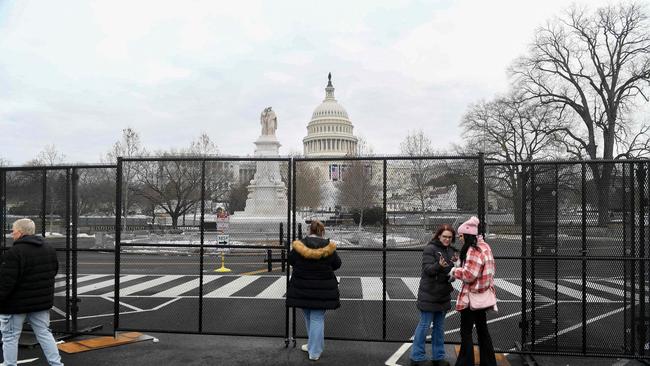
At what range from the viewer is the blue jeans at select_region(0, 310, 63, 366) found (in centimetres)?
555

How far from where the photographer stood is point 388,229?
7699mm

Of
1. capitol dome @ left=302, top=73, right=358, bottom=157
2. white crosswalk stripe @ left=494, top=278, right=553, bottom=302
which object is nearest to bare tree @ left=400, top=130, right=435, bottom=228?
white crosswalk stripe @ left=494, top=278, right=553, bottom=302

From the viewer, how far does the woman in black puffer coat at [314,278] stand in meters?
6.29

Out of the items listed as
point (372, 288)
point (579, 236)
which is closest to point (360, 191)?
point (579, 236)

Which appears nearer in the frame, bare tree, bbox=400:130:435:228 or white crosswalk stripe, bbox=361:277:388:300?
bare tree, bbox=400:130:435:228

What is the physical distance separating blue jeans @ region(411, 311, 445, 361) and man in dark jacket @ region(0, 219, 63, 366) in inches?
179

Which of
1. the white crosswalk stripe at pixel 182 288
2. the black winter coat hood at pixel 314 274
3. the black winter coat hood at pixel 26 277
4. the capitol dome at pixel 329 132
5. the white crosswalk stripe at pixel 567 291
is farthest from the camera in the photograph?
the capitol dome at pixel 329 132

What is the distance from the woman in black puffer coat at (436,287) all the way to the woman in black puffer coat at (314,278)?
1170 millimetres

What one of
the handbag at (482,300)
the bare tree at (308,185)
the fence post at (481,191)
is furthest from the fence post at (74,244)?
the fence post at (481,191)

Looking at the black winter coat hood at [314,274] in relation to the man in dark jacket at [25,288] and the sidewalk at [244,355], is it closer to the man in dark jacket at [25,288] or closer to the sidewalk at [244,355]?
the sidewalk at [244,355]

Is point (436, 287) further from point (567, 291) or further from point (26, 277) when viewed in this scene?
point (567, 291)

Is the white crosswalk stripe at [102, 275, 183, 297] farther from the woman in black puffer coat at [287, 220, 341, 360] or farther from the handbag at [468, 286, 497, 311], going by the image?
the handbag at [468, 286, 497, 311]

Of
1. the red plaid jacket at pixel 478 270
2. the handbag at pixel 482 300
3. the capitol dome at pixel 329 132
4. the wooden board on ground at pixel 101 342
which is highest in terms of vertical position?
the capitol dome at pixel 329 132

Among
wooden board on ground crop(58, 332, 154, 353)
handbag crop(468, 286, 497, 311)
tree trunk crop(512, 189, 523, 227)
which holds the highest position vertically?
tree trunk crop(512, 189, 523, 227)
